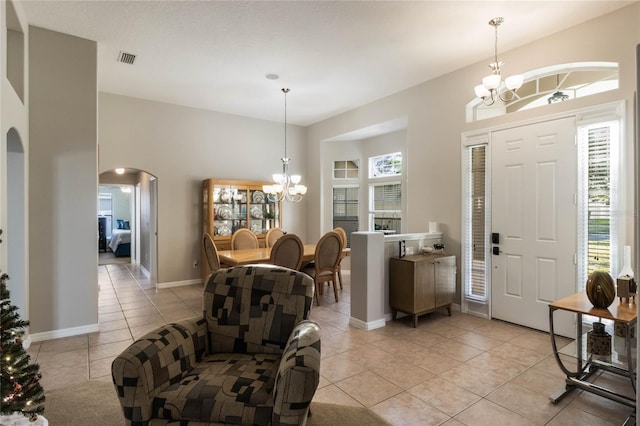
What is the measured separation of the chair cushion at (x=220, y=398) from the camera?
1513 millimetres

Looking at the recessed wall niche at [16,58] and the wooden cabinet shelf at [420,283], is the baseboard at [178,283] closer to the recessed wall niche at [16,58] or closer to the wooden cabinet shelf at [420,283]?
the recessed wall niche at [16,58]

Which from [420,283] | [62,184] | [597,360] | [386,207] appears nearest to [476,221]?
[420,283]

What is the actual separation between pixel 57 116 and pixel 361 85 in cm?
A: 385

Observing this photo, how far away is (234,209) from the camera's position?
635cm

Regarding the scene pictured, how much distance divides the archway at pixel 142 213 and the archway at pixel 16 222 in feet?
8.16

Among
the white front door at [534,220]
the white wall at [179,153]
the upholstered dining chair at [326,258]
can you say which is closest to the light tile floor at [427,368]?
the white front door at [534,220]

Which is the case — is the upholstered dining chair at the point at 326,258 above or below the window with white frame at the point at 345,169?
below

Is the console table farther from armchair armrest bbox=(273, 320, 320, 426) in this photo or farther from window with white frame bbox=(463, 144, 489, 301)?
armchair armrest bbox=(273, 320, 320, 426)

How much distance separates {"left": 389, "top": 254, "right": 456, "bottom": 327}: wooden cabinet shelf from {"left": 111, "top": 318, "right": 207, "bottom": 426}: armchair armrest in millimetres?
2593

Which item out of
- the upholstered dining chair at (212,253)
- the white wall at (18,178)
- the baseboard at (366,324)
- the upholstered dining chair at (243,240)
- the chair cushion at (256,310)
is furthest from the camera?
the upholstered dining chair at (243,240)

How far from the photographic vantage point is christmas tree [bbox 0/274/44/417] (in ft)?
5.24

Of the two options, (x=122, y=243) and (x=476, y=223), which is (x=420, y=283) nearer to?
(x=476, y=223)

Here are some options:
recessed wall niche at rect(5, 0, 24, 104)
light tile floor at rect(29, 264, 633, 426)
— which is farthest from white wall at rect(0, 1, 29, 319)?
light tile floor at rect(29, 264, 633, 426)

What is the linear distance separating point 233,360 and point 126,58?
4073mm
